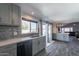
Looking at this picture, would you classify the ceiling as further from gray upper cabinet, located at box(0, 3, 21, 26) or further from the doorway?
the doorway

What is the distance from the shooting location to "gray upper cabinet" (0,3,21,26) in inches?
125

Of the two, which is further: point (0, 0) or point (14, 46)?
point (14, 46)

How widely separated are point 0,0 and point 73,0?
4.84 ft

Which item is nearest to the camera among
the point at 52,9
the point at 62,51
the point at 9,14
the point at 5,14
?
the point at 5,14

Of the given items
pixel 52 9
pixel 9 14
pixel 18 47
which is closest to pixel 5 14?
pixel 9 14

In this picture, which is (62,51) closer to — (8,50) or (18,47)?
(18,47)

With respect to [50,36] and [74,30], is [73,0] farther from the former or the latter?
[50,36]

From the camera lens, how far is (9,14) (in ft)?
11.3

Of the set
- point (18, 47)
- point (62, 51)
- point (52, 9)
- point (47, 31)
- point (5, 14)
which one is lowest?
point (62, 51)

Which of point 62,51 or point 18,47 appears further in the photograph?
point 62,51

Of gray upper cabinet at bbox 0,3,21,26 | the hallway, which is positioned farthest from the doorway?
gray upper cabinet at bbox 0,3,21,26

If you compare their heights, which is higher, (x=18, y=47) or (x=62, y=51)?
(x=18, y=47)

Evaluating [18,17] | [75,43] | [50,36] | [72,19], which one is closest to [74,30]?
[72,19]

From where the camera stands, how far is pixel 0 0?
240 cm
